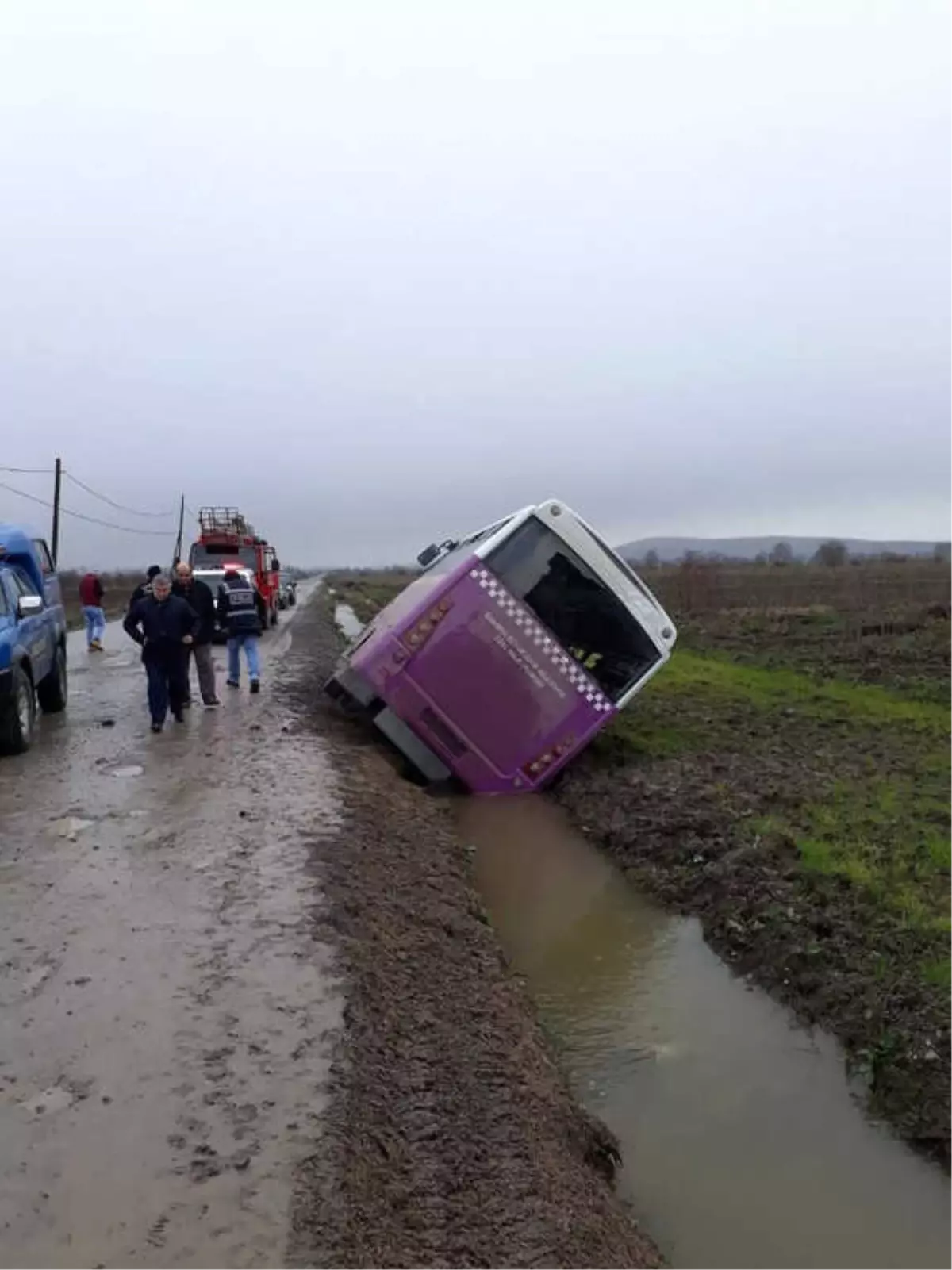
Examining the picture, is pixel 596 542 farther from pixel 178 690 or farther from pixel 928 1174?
pixel 928 1174

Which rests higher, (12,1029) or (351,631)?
(12,1029)

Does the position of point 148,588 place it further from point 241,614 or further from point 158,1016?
Answer: point 158,1016

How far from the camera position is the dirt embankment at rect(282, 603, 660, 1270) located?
3254mm

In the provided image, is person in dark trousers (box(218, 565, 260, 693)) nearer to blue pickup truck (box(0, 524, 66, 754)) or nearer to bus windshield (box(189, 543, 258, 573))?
blue pickup truck (box(0, 524, 66, 754))

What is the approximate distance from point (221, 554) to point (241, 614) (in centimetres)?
1654

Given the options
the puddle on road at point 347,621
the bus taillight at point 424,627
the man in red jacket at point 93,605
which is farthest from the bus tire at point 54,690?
the puddle on road at point 347,621

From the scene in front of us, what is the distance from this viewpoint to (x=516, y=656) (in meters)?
9.65

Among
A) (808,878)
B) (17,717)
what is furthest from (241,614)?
(808,878)

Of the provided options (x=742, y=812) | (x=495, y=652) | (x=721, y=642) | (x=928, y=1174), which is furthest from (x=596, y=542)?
(x=721, y=642)

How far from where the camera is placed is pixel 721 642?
2520 cm

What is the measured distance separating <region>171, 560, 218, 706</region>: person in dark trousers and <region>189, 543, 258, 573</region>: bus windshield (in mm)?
16254

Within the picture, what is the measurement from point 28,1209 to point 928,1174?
362 centimetres

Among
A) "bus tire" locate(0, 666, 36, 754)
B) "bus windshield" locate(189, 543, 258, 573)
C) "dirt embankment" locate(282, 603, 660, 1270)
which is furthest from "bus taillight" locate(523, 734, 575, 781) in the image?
"bus windshield" locate(189, 543, 258, 573)

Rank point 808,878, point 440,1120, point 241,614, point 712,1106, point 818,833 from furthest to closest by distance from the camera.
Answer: point 241,614, point 818,833, point 808,878, point 712,1106, point 440,1120
